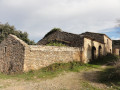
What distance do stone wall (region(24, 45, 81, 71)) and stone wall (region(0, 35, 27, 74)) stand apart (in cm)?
56

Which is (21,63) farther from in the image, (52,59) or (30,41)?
(30,41)

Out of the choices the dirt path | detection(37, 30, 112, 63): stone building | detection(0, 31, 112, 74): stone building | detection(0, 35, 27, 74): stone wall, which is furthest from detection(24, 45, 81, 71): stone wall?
the dirt path

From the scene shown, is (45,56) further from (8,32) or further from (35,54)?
(8,32)

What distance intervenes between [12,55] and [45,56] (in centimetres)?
309

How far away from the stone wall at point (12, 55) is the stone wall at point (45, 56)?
56cm

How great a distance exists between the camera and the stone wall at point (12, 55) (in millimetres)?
8539

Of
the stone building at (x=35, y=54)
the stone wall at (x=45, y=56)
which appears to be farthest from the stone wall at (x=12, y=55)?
the stone wall at (x=45, y=56)

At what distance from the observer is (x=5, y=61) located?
9969 mm

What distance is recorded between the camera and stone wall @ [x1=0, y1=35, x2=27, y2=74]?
28.0 ft

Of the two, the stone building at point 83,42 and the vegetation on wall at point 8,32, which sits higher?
the vegetation on wall at point 8,32

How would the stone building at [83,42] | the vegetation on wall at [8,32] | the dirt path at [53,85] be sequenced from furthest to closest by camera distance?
the vegetation on wall at [8,32]
the stone building at [83,42]
the dirt path at [53,85]

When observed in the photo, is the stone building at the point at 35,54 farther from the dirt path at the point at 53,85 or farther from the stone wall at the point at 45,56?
the dirt path at the point at 53,85

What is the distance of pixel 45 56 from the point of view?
9297 millimetres

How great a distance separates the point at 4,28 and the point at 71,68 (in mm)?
22185
